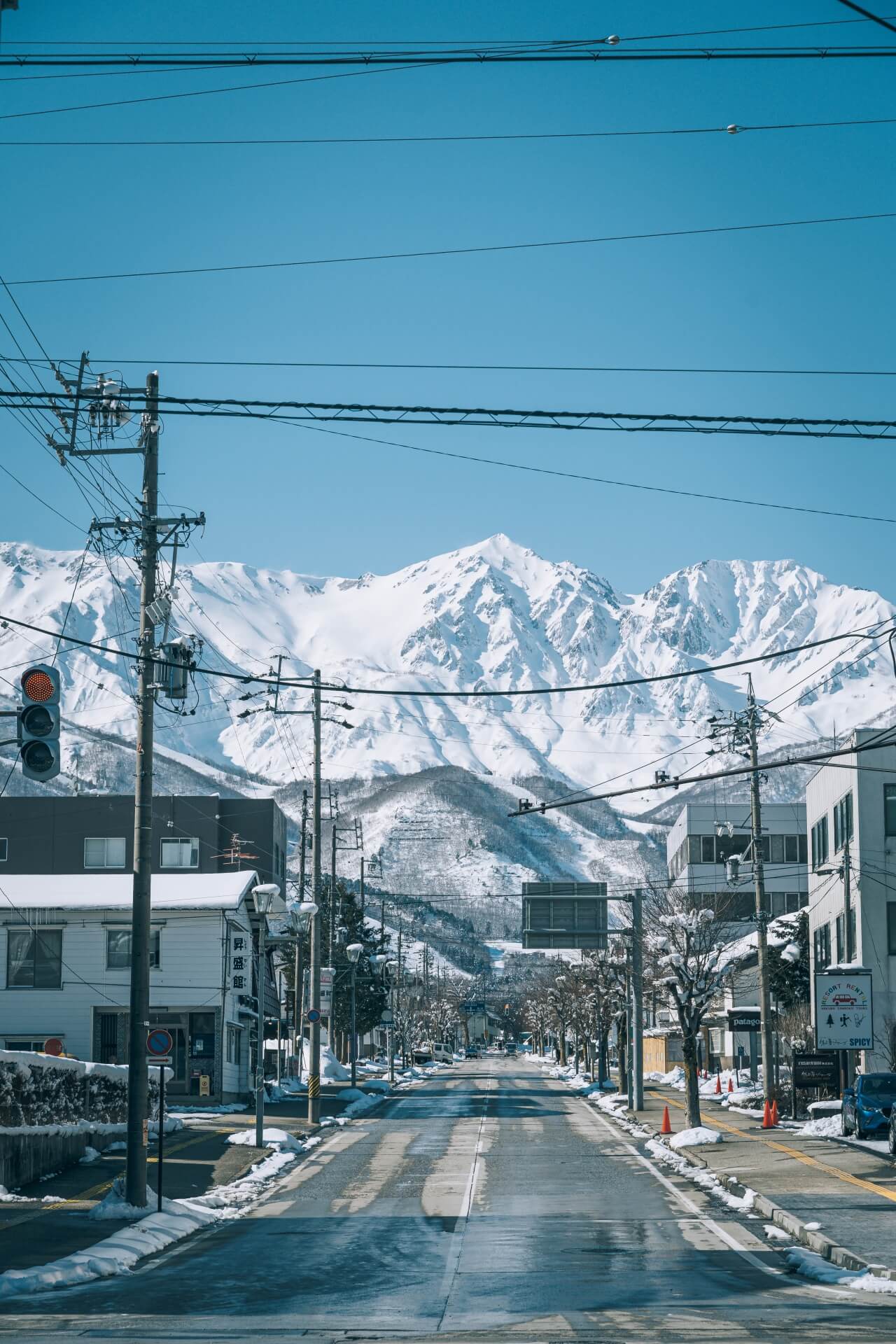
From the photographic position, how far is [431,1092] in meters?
78.8

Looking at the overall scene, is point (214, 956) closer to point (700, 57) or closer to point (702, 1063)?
point (702, 1063)

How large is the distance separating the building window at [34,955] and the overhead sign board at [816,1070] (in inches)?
1072

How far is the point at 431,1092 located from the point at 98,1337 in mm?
66427

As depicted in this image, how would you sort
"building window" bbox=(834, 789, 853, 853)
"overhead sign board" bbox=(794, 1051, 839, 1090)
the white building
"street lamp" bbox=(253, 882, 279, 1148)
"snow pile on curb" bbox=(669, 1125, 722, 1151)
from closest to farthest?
"street lamp" bbox=(253, 882, 279, 1148) → "snow pile on curb" bbox=(669, 1125, 722, 1151) → "overhead sign board" bbox=(794, 1051, 839, 1090) → the white building → "building window" bbox=(834, 789, 853, 853)

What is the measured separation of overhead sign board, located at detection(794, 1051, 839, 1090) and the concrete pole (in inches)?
1042

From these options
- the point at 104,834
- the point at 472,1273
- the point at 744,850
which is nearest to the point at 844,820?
the point at 744,850

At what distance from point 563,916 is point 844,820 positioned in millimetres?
11529

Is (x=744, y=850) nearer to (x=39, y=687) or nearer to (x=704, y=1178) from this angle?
(x=704, y=1178)

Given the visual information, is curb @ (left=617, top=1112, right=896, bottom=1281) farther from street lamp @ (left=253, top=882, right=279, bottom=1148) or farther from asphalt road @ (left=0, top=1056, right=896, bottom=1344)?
street lamp @ (left=253, top=882, right=279, bottom=1148)

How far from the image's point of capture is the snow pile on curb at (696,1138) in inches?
1533

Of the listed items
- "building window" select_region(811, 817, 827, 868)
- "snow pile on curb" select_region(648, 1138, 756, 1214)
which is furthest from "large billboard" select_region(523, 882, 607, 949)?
"snow pile on curb" select_region(648, 1138, 756, 1214)

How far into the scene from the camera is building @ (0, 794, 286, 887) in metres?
94.3

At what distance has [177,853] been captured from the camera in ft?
301

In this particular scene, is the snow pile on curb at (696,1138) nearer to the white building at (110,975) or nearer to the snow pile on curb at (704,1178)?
the snow pile on curb at (704,1178)
